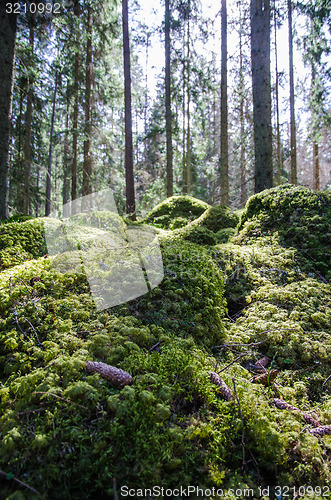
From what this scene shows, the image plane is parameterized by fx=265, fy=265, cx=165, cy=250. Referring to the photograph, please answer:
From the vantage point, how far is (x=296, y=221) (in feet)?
14.0

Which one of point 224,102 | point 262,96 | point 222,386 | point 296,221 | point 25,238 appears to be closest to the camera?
point 222,386

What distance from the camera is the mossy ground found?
1.29m

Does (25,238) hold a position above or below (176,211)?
below

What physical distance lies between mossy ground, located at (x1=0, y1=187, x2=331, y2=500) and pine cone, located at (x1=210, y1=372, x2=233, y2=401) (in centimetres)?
6

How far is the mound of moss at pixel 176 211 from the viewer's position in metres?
7.34

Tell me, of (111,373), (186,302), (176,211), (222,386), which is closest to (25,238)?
(186,302)

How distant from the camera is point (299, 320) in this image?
2.75 metres

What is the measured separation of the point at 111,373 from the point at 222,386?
2.50ft

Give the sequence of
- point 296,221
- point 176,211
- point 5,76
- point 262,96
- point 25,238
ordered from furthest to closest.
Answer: point 176,211 → point 262,96 → point 5,76 → point 296,221 → point 25,238

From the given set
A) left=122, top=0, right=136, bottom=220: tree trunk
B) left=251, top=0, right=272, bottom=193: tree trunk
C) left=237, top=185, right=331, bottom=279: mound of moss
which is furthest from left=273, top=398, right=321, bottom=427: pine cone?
left=122, top=0, right=136, bottom=220: tree trunk

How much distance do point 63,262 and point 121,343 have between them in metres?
1.34

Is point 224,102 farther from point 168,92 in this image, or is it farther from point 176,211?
point 176,211

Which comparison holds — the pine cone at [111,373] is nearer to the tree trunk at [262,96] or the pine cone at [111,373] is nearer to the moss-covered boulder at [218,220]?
the moss-covered boulder at [218,220]

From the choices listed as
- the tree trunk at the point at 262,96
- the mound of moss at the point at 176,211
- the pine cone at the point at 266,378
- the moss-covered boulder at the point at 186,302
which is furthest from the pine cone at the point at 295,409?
the mound of moss at the point at 176,211
